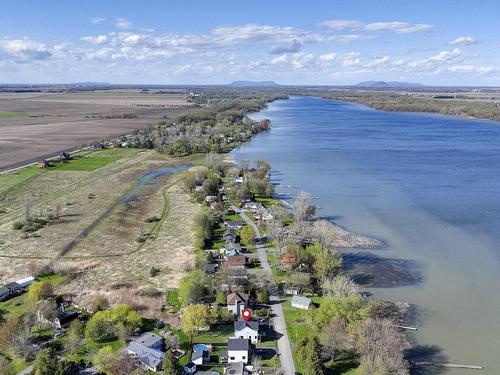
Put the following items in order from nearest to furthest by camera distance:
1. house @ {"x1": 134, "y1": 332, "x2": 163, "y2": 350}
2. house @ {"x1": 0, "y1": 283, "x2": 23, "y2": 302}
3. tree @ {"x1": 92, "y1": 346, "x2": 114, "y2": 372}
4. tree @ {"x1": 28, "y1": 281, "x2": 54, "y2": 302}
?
tree @ {"x1": 92, "y1": 346, "x2": 114, "y2": 372} < house @ {"x1": 134, "y1": 332, "x2": 163, "y2": 350} < tree @ {"x1": 28, "y1": 281, "x2": 54, "y2": 302} < house @ {"x1": 0, "y1": 283, "x2": 23, "y2": 302}

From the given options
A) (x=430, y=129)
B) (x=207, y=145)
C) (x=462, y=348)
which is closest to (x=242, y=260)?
(x=462, y=348)

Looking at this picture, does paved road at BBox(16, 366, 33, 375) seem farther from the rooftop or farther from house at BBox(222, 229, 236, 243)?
house at BBox(222, 229, 236, 243)

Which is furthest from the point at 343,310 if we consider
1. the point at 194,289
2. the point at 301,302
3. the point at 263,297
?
the point at 194,289

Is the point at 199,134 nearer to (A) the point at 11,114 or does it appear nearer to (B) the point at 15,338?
(B) the point at 15,338

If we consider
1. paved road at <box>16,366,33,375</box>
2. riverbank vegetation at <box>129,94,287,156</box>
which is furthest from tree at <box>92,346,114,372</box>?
riverbank vegetation at <box>129,94,287,156</box>

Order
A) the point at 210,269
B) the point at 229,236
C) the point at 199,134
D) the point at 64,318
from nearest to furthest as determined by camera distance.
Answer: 1. the point at 64,318
2. the point at 210,269
3. the point at 229,236
4. the point at 199,134

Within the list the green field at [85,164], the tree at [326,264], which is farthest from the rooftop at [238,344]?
the green field at [85,164]
